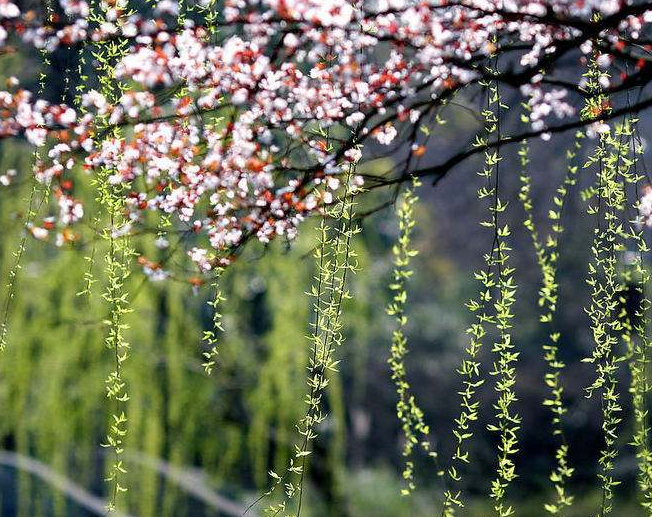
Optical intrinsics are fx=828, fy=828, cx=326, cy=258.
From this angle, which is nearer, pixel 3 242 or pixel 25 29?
pixel 25 29

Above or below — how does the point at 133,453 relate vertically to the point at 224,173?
below

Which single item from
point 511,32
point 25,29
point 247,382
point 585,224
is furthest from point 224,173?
point 585,224

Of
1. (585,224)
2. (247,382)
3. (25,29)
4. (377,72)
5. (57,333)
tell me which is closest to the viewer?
(25,29)

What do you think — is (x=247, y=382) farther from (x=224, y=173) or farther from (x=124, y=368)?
(x=224, y=173)

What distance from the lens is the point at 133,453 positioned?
9.34ft

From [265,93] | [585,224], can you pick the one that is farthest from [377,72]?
[585,224]

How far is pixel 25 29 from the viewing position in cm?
151

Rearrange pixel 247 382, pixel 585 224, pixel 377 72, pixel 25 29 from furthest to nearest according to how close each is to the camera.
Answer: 1. pixel 585 224
2. pixel 247 382
3. pixel 377 72
4. pixel 25 29

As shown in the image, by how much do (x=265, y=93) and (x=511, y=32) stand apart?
496mm

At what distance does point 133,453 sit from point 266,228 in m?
1.55

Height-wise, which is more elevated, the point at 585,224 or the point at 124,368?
the point at 585,224

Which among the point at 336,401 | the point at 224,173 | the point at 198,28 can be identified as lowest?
the point at 336,401

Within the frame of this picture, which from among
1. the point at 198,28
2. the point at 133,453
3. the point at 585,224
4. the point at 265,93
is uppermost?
the point at 585,224

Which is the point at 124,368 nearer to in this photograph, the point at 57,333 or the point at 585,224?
the point at 57,333
